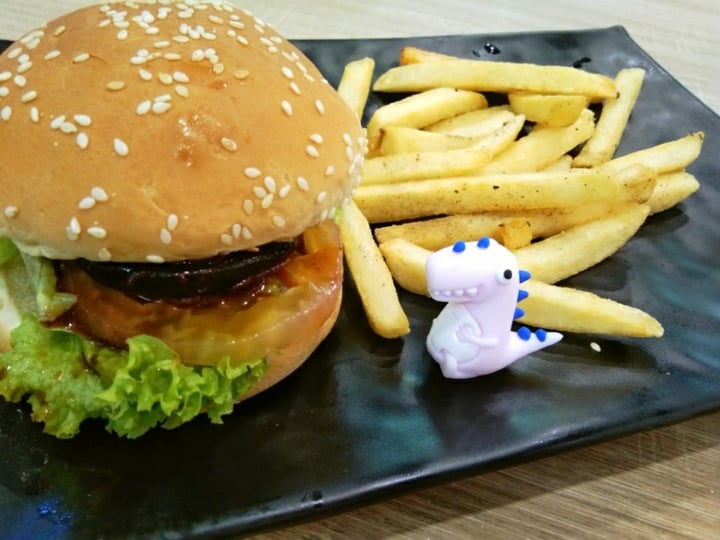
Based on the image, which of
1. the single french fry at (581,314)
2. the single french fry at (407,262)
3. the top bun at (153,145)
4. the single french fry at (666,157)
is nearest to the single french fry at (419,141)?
the single french fry at (407,262)

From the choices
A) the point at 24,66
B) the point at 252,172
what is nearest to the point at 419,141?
the point at 252,172

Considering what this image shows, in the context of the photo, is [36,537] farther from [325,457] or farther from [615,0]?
[615,0]

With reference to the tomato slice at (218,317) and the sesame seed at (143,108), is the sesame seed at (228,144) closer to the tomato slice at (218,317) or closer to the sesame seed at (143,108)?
the sesame seed at (143,108)

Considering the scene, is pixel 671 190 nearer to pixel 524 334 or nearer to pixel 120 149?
pixel 524 334

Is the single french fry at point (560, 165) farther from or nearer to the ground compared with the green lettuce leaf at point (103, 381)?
farther from the ground

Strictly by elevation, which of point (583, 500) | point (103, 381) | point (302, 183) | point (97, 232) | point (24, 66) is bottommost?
point (583, 500)

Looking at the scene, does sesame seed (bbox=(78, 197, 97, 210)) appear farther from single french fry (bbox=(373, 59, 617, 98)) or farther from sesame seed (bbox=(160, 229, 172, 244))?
single french fry (bbox=(373, 59, 617, 98))

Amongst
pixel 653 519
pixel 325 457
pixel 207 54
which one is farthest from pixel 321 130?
pixel 653 519

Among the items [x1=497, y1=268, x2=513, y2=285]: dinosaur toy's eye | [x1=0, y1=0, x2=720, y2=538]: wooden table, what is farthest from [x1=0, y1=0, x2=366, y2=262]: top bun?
[x1=0, y1=0, x2=720, y2=538]: wooden table
